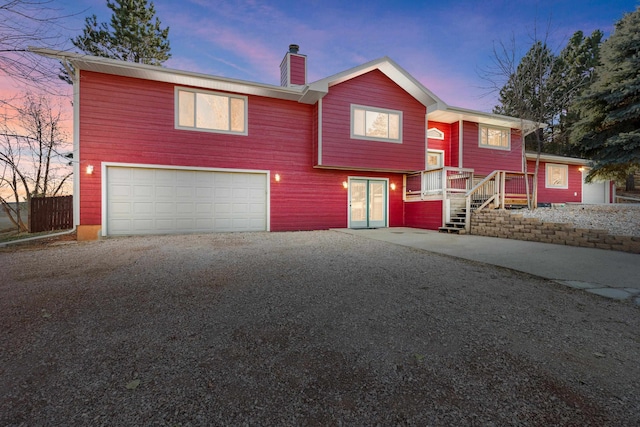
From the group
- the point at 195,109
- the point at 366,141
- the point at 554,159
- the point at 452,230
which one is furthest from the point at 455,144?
the point at 195,109

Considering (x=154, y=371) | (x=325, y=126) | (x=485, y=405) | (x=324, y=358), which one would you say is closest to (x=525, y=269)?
(x=485, y=405)

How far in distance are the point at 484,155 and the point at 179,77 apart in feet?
40.2

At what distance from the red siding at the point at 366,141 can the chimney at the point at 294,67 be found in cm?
157

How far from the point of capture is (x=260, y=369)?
Result: 5.87 feet

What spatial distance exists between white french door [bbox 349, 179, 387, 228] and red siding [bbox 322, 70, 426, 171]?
0.95 meters

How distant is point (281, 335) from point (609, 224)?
841 centimetres

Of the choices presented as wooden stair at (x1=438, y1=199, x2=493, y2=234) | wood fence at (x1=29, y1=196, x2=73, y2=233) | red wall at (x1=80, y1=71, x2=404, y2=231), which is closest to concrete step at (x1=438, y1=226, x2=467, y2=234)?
wooden stair at (x1=438, y1=199, x2=493, y2=234)

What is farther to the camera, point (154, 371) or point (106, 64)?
point (106, 64)

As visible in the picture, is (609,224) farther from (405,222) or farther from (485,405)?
(485,405)

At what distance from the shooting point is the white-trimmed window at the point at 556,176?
15.4 metres

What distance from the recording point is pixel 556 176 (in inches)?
616

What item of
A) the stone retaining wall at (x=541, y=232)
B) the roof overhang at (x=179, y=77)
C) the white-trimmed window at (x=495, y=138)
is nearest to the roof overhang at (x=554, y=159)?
the white-trimmed window at (x=495, y=138)

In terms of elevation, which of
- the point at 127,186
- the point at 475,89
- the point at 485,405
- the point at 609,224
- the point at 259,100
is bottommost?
the point at 485,405

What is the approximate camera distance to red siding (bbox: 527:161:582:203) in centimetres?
1508
